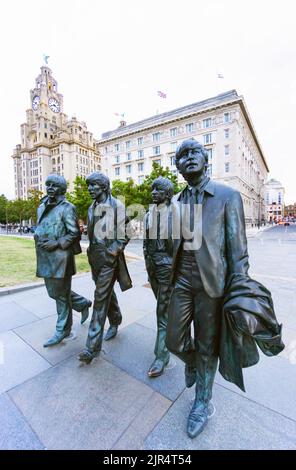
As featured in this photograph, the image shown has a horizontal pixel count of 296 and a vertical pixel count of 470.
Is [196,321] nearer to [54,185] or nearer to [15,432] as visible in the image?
[15,432]

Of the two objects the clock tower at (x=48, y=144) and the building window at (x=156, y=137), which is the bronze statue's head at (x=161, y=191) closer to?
the building window at (x=156, y=137)

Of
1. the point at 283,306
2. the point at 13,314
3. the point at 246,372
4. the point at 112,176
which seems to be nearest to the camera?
the point at 246,372

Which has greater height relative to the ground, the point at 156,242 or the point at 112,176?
the point at 112,176

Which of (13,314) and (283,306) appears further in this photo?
(283,306)

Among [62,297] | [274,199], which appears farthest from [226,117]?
[274,199]

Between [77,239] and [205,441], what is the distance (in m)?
2.56

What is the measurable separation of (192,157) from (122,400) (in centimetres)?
234

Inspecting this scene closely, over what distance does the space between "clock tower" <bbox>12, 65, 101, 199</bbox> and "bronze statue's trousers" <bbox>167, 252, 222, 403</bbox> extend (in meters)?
78.5

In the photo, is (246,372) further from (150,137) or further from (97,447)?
(150,137)

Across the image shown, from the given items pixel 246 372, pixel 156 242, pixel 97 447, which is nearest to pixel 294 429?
pixel 246 372

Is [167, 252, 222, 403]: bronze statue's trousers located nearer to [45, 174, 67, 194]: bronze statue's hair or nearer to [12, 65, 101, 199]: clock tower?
[45, 174, 67, 194]: bronze statue's hair

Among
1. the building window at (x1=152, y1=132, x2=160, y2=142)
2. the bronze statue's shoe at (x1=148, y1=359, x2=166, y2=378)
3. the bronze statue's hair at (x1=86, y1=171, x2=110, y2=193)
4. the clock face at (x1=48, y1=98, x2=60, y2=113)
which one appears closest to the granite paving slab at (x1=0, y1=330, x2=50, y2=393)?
the bronze statue's shoe at (x1=148, y1=359, x2=166, y2=378)

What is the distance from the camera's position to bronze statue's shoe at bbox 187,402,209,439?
1.75 m
